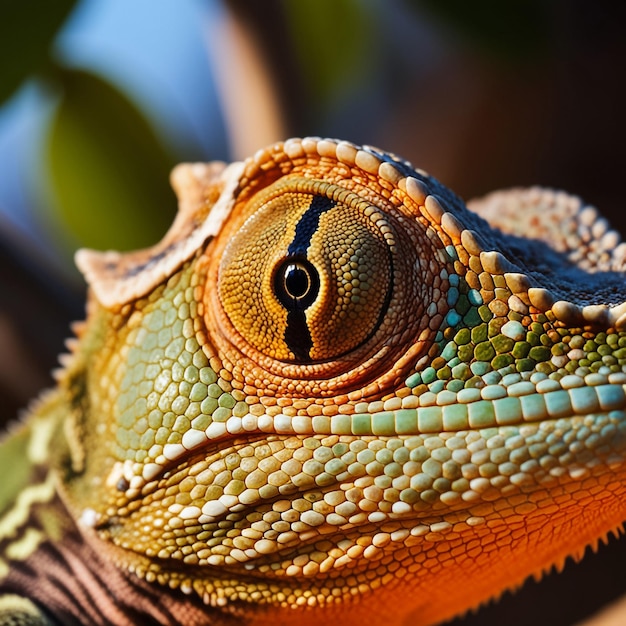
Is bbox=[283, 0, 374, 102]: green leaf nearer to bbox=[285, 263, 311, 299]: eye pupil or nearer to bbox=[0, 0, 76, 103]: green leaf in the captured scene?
bbox=[0, 0, 76, 103]: green leaf

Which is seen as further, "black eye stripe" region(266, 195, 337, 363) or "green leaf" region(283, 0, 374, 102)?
"green leaf" region(283, 0, 374, 102)

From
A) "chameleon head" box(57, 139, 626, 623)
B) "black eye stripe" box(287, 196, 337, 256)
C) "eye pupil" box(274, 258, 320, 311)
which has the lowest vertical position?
"chameleon head" box(57, 139, 626, 623)

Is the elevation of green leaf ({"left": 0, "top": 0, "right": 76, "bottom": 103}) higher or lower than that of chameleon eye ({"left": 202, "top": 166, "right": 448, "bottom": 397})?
higher

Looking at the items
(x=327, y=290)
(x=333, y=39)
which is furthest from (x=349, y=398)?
(x=333, y=39)

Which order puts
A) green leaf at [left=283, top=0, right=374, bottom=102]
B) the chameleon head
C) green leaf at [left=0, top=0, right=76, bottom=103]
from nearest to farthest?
the chameleon head, green leaf at [left=0, top=0, right=76, bottom=103], green leaf at [left=283, top=0, right=374, bottom=102]

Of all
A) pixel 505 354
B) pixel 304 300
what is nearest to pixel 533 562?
pixel 505 354

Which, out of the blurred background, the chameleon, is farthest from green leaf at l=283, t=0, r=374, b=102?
the chameleon

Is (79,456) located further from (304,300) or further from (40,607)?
(304,300)

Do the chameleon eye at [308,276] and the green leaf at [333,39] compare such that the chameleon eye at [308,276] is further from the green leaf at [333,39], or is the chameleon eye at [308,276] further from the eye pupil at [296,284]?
the green leaf at [333,39]
